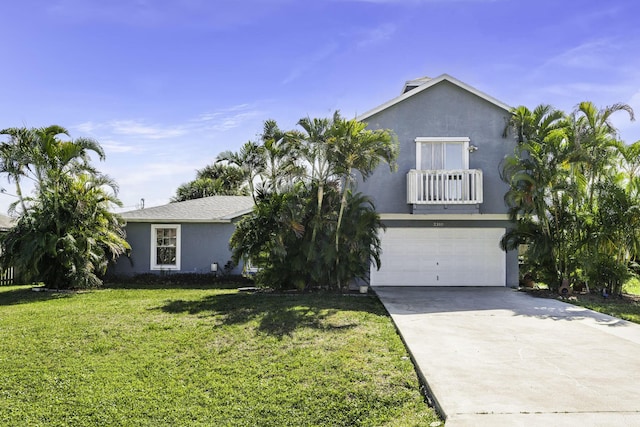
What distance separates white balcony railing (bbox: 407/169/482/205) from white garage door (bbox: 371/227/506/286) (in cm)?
143

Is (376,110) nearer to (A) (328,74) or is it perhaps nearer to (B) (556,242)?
(A) (328,74)

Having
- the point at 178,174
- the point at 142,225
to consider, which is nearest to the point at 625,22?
the point at 142,225

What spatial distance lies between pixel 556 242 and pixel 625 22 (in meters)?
5.90

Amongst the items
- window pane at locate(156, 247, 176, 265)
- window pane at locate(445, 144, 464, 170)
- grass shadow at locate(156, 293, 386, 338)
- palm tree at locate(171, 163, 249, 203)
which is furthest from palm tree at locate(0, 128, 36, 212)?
palm tree at locate(171, 163, 249, 203)

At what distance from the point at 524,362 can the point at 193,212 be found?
557 inches

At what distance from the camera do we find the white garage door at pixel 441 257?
15875 mm

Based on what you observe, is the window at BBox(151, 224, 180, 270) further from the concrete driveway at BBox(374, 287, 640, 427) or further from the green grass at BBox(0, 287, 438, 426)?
the concrete driveway at BBox(374, 287, 640, 427)

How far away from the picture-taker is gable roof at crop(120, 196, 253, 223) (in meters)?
17.4

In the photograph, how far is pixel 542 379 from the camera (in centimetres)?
589

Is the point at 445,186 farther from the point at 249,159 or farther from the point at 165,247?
the point at 165,247

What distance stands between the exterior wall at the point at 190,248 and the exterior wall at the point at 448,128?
19.5ft

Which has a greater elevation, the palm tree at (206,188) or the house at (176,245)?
the palm tree at (206,188)

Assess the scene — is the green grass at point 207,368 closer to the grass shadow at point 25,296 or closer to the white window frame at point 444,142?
the grass shadow at point 25,296

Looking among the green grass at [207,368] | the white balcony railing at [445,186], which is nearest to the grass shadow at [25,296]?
the green grass at [207,368]
